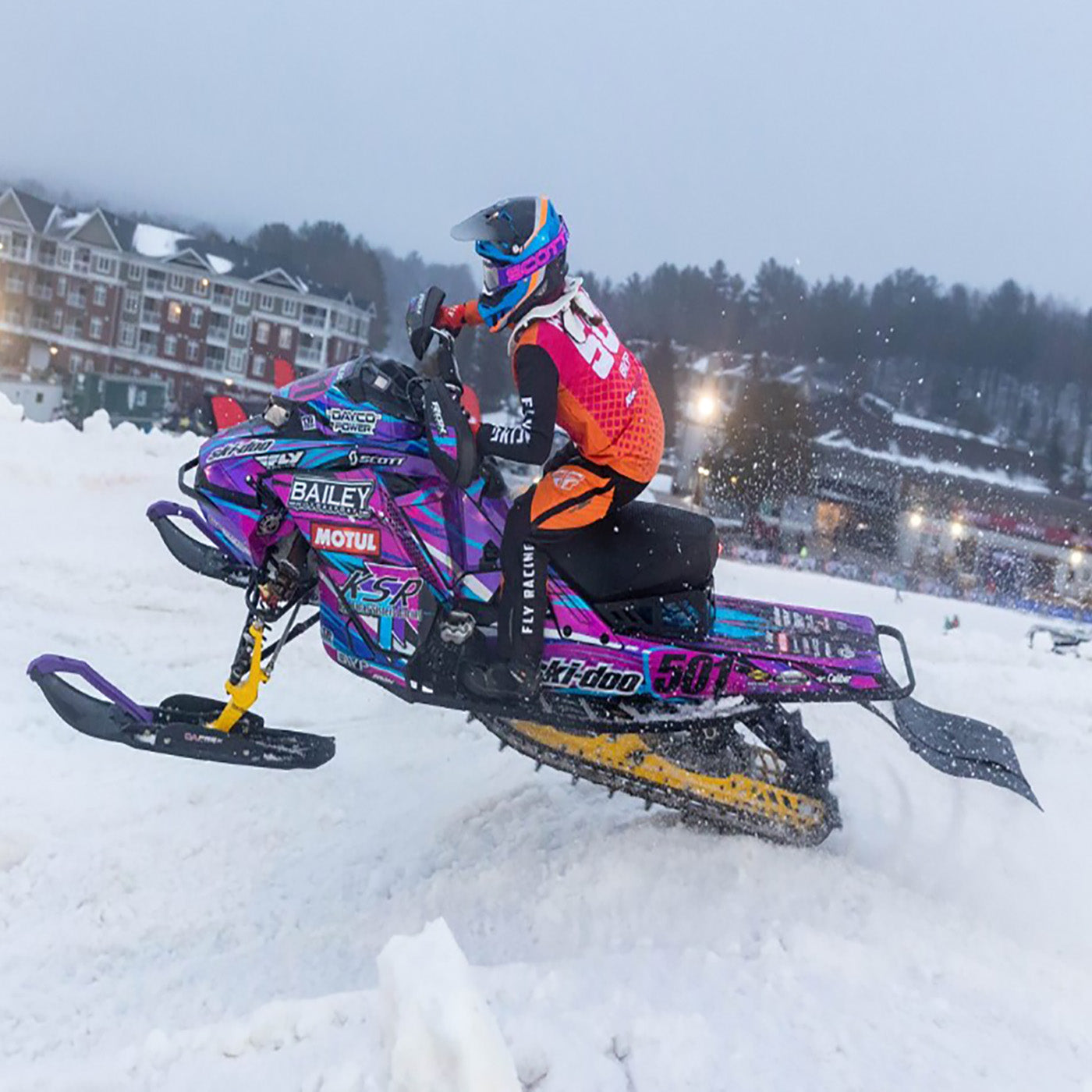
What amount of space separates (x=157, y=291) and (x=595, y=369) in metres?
55.0

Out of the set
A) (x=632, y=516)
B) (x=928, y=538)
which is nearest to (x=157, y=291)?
(x=928, y=538)

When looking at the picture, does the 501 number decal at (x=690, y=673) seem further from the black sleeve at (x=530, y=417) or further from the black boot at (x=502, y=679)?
the black sleeve at (x=530, y=417)

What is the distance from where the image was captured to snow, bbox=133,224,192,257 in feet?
173

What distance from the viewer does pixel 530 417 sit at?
376cm

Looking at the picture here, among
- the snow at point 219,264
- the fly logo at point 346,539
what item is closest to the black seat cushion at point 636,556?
the fly logo at point 346,539

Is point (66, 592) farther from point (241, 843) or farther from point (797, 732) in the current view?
point (797, 732)

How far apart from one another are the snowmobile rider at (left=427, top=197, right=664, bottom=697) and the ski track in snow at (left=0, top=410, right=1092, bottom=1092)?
1063 mm

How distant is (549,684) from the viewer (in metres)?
4.14

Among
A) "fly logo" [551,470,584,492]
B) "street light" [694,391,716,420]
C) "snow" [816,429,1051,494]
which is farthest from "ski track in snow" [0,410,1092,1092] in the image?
"snow" [816,429,1051,494]

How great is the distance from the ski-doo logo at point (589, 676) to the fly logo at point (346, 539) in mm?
910

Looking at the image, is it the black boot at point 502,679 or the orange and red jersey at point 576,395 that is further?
the black boot at point 502,679

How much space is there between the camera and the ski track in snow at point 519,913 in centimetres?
260

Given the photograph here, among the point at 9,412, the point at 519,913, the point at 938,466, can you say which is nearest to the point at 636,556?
the point at 519,913

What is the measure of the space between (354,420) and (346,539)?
514 mm
